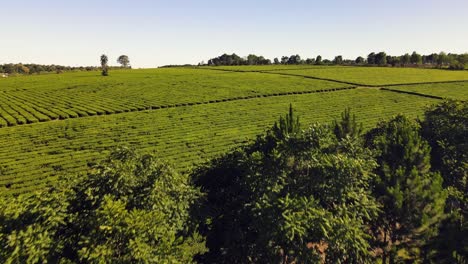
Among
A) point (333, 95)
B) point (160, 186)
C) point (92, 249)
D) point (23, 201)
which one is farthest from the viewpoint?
point (333, 95)

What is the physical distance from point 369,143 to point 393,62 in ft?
600

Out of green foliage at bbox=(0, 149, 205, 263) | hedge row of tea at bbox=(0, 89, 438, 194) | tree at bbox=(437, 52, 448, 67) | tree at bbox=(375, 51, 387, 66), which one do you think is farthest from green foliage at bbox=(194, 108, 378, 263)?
tree at bbox=(437, 52, 448, 67)

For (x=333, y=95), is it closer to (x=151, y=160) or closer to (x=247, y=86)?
(x=247, y=86)

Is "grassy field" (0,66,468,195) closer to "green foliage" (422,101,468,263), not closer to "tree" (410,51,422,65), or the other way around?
"green foliage" (422,101,468,263)

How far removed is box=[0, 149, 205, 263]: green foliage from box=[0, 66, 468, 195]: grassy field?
21180mm

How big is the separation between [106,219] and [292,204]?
9.78 metres

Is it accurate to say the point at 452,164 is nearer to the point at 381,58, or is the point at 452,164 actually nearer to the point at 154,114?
the point at 154,114

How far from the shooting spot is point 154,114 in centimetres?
6512

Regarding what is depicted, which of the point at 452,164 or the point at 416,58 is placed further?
the point at 416,58

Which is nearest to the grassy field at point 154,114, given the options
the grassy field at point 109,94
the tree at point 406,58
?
the grassy field at point 109,94

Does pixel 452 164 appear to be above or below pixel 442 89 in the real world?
below

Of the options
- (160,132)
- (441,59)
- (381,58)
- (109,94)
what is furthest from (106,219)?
(441,59)

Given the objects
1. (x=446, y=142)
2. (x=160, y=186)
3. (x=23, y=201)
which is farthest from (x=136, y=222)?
(x=446, y=142)

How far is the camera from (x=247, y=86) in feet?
332
